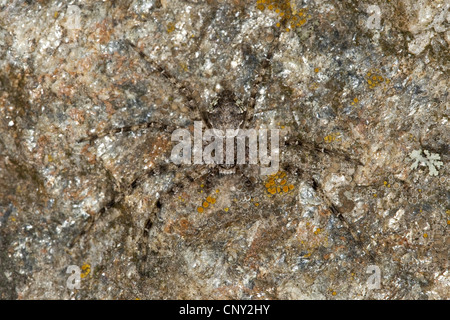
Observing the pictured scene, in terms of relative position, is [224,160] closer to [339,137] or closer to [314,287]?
[339,137]

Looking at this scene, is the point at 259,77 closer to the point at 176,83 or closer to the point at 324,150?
the point at 176,83

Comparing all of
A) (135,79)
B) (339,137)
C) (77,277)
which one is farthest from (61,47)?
(339,137)

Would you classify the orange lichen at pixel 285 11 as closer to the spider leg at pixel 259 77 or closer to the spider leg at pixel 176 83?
the spider leg at pixel 259 77

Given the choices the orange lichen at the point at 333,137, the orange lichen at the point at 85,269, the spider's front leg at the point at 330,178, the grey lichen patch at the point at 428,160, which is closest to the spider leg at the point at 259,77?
the spider's front leg at the point at 330,178

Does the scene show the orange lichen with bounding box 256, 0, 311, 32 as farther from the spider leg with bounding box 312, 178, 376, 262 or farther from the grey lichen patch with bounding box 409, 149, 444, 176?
the grey lichen patch with bounding box 409, 149, 444, 176

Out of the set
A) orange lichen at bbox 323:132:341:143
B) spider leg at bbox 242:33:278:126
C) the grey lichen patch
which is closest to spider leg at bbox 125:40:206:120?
spider leg at bbox 242:33:278:126

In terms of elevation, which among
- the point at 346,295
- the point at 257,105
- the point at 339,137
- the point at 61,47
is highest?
the point at 61,47
